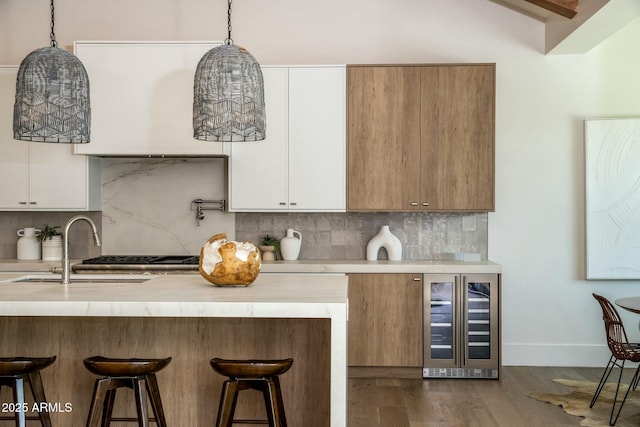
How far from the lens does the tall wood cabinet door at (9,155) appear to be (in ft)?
17.9

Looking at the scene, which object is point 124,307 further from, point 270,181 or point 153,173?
point 153,173

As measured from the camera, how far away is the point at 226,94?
3510mm

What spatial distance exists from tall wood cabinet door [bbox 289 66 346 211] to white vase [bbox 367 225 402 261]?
45cm

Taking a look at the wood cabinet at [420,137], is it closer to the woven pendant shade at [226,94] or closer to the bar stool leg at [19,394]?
the woven pendant shade at [226,94]

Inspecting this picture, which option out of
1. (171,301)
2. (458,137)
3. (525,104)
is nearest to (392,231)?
(458,137)

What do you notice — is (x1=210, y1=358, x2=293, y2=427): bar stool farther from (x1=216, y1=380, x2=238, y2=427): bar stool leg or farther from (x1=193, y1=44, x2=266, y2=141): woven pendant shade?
(x1=193, y1=44, x2=266, y2=141): woven pendant shade

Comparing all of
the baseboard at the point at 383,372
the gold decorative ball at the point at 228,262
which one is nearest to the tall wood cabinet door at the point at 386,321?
the baseboard at the point at 383,372

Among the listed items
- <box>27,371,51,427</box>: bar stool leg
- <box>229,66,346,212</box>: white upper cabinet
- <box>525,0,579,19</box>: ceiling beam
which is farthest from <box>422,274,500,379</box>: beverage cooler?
<box>27,371,51,427</box>: bar stool leg

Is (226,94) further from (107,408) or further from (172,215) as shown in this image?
(172,215)

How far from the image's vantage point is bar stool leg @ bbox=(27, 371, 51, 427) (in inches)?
119

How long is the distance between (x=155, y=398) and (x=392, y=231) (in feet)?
10.4

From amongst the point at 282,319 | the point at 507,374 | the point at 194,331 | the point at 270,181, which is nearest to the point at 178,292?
the point at 194,331

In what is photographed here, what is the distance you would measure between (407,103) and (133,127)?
217 cm

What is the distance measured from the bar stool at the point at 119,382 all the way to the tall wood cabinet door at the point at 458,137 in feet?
9.76
